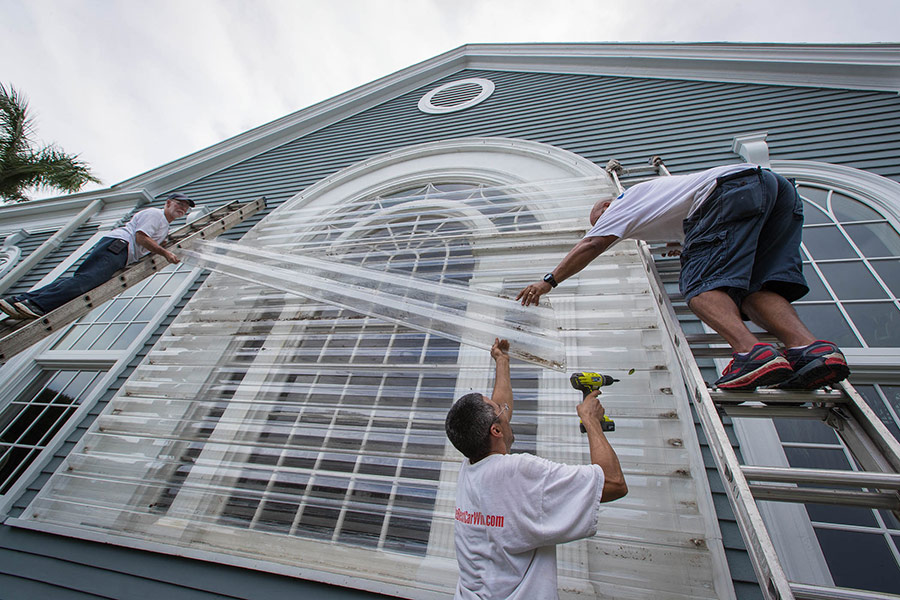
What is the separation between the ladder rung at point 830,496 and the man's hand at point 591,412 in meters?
0.48

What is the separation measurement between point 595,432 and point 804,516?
138 centimetres

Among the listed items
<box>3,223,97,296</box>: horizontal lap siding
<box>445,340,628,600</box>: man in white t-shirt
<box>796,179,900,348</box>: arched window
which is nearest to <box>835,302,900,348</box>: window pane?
<box>796,179,900,348</box>: arched window

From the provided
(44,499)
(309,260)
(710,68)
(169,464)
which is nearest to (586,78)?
(710,68)

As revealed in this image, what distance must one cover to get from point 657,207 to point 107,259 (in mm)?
3958

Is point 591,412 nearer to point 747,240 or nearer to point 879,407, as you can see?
point 747,240

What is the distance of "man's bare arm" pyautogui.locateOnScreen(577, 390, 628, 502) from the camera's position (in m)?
1.17

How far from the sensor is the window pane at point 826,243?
275 cm

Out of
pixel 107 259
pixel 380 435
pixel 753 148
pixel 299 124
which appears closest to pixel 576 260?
pixel 380 435

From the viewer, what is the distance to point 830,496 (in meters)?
1.13

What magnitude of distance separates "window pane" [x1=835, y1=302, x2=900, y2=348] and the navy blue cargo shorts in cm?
139

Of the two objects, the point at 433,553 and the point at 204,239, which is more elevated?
the point at 204,239

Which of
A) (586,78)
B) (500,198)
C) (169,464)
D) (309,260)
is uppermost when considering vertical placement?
(586,78)

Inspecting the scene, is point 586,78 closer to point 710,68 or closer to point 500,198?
point 710,68

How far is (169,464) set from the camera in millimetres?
2490
